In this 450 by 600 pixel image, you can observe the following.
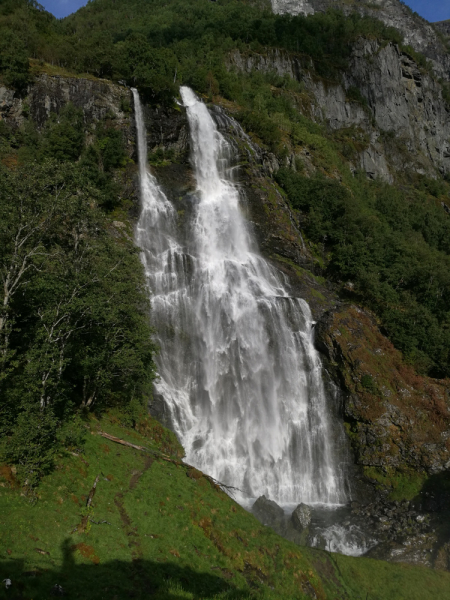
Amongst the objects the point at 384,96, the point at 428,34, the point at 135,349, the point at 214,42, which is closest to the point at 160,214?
the point at 135,349

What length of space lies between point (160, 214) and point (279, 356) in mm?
18680

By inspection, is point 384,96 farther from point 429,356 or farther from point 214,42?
point 429,356

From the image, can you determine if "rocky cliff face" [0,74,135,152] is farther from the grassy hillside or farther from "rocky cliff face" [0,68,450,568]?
the grassy hillside

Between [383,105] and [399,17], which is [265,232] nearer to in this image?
[383,105]

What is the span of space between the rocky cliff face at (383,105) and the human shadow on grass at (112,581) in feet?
251

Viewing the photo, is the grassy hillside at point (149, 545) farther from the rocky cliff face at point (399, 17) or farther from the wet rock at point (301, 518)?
the rocky cliff face at point (399, 17)

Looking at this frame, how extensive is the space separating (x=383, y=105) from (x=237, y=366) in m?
85.1

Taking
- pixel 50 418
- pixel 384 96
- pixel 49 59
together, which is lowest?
pixel 50 418

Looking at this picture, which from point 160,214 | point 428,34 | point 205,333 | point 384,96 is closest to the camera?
point 205,333

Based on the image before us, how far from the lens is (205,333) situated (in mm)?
29312

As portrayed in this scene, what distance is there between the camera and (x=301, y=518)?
2002 cm

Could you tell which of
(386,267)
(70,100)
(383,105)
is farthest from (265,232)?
(383,105)

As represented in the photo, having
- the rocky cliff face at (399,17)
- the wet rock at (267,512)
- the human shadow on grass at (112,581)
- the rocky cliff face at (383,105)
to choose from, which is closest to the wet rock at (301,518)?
the wet rock at (267,512)

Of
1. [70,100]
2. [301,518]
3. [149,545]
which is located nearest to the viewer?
[149,545]
